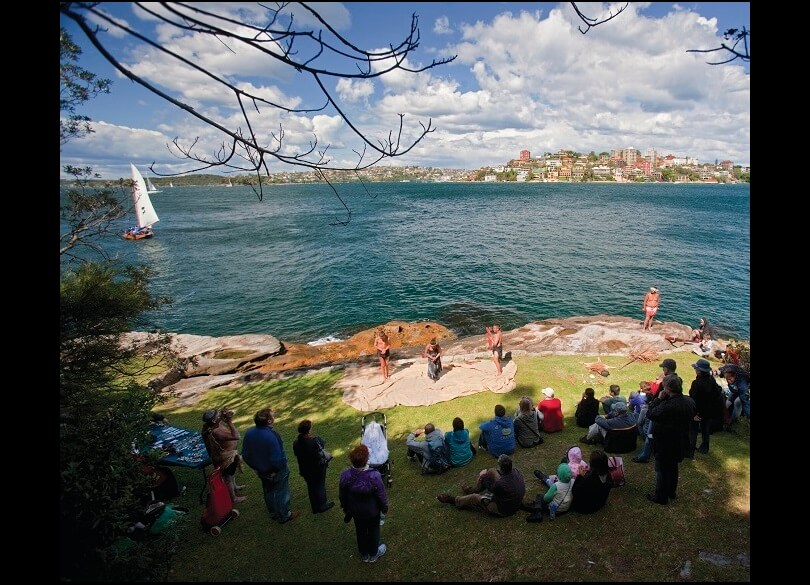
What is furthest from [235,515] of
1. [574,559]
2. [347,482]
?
[574,559]

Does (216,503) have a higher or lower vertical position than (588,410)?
lower

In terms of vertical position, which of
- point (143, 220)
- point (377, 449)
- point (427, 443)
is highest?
point (143, 220)

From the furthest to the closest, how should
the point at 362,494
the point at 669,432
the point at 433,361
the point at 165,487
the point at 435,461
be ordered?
the point at 433,361, the point at 435,461, the point at 165,487, the point at 669,432, the point at 362,494

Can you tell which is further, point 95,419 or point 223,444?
point 223,444

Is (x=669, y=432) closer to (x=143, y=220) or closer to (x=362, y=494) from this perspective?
(x=362, y=494)

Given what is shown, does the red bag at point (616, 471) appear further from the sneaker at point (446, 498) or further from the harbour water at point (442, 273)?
the harbour water at point (442, 273)

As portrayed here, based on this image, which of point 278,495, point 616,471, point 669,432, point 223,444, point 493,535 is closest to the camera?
point 493,535

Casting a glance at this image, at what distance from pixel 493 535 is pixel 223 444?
4.17m

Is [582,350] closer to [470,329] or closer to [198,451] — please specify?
[470,329]

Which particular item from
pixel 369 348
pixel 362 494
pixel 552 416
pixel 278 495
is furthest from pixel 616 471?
pixel 369 348

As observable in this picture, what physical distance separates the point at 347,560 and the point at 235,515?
2118 millimetres

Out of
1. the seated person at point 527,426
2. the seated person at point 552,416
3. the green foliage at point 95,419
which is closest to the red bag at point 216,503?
Answer: the green foliage at point 95,419

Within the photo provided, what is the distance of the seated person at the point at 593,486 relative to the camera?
5.57 metres

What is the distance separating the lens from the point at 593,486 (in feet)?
18.3
